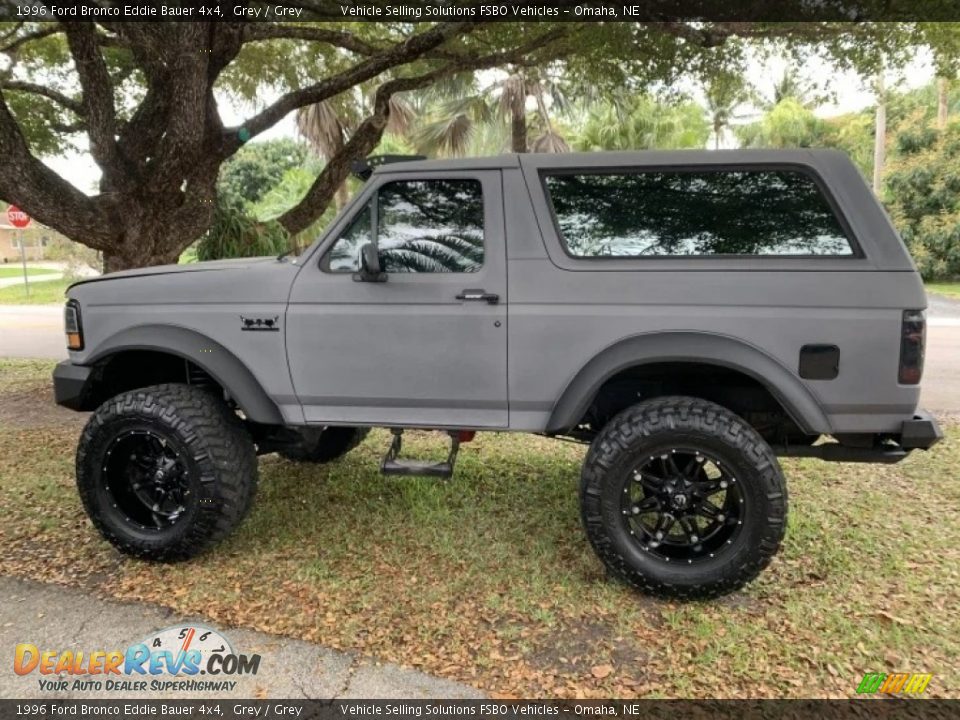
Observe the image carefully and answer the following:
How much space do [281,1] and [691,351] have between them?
6288mm

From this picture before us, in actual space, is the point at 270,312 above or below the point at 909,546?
A: above

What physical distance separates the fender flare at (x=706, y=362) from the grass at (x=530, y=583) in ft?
2.81

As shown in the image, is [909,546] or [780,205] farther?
[909,546]

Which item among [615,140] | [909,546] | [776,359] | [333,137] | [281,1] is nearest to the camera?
[776,359]

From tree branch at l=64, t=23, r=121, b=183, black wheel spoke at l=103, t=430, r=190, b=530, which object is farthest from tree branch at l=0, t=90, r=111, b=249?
black wheel spoke at l=103, t=430, r=190, b=530

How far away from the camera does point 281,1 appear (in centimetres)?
695

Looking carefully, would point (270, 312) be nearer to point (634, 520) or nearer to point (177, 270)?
point (177, 270)

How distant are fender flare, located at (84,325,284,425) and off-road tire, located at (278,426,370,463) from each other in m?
0.60

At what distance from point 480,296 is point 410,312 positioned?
1.14 ft

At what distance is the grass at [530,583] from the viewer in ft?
8.50

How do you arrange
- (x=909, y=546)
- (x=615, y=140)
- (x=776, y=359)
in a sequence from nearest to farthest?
(x=776, y=359), (x=909, y=546), (x=615, y=140)

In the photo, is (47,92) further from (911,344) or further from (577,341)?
(911,344)

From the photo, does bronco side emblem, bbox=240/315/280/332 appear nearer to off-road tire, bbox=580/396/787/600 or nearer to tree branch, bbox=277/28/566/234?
off-road tire, bbox=580/396/787/600

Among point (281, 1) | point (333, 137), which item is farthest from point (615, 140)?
point (281, 1)
